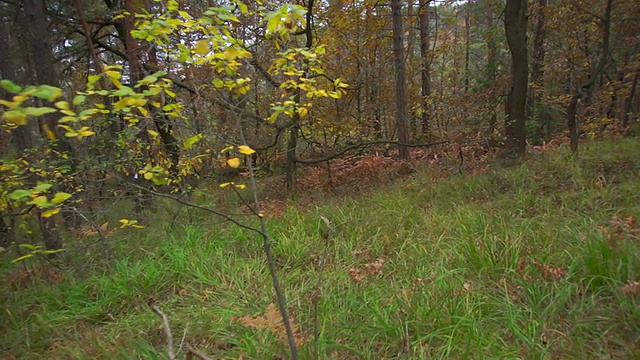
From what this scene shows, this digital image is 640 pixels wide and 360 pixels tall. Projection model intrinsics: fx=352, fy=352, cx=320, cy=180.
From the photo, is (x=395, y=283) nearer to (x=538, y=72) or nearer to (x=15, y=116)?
(x=15, y=116)

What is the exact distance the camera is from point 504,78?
381 inches

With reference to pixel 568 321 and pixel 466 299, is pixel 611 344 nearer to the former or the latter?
pixel 568 321

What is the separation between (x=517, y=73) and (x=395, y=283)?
5264mm

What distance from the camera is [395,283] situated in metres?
3.27

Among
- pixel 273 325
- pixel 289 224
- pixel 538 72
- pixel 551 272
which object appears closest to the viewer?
pixel 273 325

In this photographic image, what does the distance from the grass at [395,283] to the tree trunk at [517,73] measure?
4.63ft

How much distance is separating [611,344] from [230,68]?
114 inches

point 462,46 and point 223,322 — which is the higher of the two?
point 462,46

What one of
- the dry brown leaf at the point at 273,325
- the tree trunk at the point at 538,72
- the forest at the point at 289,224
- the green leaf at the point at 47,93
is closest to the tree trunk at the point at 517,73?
the forest at the point at 289,224

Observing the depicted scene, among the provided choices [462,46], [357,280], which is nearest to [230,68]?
[357,280]

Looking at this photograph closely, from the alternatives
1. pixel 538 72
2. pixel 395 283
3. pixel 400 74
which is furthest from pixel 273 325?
pixel 538 72

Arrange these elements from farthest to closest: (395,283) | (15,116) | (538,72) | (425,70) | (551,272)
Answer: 1. (425,70)
2. (538,72)
3. (395,283)
4. (551,272)
5. (15,116)

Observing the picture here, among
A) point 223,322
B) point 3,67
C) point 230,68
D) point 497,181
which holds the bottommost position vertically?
point 223,322

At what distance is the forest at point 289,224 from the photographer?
222 cm
